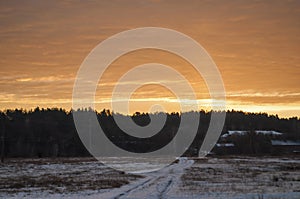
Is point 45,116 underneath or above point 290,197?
above

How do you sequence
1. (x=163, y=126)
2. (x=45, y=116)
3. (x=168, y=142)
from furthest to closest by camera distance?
(x=163, y=126) < (x=45, y=116) < (x=168, y=142)

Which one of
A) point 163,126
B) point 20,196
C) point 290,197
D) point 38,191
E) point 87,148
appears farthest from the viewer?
point 163,126

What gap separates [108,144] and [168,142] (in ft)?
56.0

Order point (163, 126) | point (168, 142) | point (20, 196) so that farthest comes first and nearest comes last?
1. point (163, 126)
2. point (168, 142)
3. point (20, 196)

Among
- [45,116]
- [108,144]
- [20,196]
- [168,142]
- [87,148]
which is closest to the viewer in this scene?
[20,196]

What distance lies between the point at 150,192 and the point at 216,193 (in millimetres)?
3249

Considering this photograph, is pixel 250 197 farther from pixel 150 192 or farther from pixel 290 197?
pixel 150 192

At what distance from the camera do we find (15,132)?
124 meters

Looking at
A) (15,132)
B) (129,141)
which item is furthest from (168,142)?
(15,132)

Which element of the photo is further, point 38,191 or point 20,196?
point 38,191

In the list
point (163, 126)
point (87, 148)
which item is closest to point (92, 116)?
point (163, 126)

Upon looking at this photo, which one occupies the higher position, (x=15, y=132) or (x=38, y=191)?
(x=15, y=132)

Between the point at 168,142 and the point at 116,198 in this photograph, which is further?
the point at 168,142

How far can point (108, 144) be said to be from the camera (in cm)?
11881
